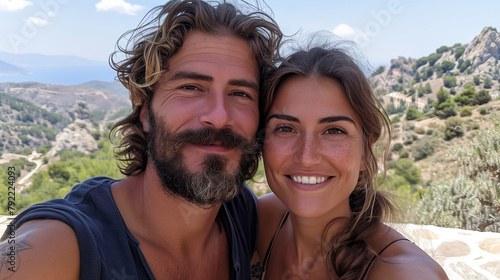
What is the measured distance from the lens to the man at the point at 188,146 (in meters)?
1.90

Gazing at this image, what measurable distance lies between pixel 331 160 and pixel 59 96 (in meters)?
29.0

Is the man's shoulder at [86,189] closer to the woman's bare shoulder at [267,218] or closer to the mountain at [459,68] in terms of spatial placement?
the woman's bare shoulder at [267,218]

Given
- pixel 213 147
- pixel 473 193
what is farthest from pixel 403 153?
pixel 213 147

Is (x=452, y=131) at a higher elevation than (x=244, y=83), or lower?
lower

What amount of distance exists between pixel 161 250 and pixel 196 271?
241 millimetres

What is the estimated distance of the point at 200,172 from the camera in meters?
1.95

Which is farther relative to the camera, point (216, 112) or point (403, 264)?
point (216, 112)

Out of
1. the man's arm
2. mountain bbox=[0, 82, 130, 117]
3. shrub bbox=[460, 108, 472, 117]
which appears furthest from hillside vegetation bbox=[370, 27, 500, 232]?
mountain bbox=[0, 82, 130, 117]

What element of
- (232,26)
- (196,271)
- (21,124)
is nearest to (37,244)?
(196,271)

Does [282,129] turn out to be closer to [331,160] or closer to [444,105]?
[331,160]

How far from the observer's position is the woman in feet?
6.04

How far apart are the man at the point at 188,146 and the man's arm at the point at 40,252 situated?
0.20 meters

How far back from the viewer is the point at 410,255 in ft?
5.57

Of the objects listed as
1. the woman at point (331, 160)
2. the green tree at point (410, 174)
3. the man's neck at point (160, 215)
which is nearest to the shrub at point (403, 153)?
the green tree at point (410, 174)
